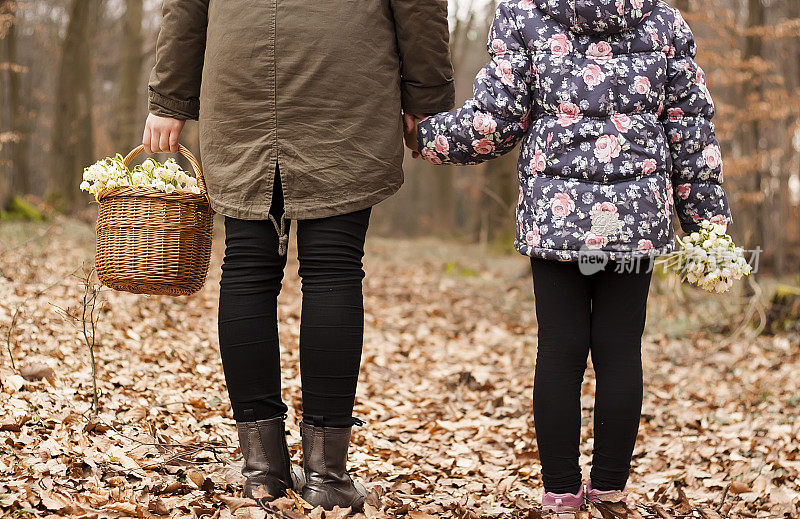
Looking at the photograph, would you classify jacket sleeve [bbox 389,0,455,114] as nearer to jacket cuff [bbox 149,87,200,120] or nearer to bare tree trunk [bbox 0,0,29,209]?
jacket cuff [bbox 149,87,200,120]

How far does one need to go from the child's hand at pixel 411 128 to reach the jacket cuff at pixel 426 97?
0.24 feet

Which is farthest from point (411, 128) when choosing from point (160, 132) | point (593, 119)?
point (160, 132)

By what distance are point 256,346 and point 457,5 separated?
14381 mm

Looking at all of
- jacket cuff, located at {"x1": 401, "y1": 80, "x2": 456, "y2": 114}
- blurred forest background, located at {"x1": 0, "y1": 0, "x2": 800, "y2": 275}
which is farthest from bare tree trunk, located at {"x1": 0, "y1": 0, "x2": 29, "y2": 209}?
jacket cuff, located at {"x1": 401, "y1": 80, "x2": 456, "y2": 114}

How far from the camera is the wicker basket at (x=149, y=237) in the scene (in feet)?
8.17

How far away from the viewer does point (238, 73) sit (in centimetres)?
218

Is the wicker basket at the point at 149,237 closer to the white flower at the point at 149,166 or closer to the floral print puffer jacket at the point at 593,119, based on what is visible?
the white flower at the point at 149,166

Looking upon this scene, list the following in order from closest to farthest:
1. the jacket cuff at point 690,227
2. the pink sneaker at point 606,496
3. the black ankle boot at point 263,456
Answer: the black ankle boot at point 263,456, the pink sneaker at point 606,496, the jacket cuff at point 690,227

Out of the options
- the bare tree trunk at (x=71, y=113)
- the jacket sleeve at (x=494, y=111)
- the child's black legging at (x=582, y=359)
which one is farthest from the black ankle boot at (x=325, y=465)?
the bare tree trunk at (x=71, y=113)

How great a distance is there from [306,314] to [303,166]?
1.45 ft

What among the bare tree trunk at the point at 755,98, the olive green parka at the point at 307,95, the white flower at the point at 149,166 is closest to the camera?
the olive green parka at the point at 307,95

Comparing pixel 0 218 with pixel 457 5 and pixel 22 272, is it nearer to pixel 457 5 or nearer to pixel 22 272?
pixel 22 272

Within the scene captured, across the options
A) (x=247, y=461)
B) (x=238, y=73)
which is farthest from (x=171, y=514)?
(x=238, y=73)

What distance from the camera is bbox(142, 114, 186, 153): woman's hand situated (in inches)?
94.0
